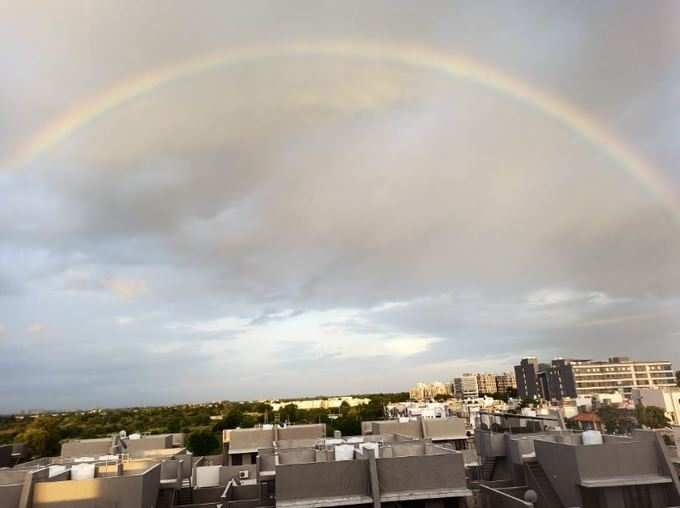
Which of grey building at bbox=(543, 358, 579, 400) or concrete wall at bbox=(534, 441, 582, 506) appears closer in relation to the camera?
concrete wall at bbox=(534, 441, 582, 506)

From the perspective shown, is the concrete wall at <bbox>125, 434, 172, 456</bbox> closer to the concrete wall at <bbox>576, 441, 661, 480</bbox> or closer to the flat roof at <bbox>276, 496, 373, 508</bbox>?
the flat roof at <bbox>276, 496, 373, 508</bbox>

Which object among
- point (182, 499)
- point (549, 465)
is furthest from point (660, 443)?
point (182, 499)

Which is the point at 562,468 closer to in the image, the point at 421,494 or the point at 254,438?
the point at 421,494

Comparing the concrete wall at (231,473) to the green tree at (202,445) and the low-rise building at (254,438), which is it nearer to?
the low-rise building at (254,438)

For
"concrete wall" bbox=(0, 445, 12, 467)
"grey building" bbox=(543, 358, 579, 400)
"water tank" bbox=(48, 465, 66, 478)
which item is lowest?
"concrete wall" bbox=(0, 445, 12, 467)

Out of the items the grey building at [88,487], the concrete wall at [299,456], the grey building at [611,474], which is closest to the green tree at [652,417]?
the grey building at [611,474]

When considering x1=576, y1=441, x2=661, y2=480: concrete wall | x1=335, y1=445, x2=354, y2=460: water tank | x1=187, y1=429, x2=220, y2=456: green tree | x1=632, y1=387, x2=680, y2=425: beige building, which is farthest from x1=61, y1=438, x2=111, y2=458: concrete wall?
x1=632, y1=387, x2=680, y2=425: beige building

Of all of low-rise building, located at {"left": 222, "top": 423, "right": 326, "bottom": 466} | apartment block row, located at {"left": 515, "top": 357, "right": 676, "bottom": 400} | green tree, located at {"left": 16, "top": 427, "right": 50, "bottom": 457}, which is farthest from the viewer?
apartment block row, located at {"left": 515, "top": 357, "right": 676, "bottom": 400}

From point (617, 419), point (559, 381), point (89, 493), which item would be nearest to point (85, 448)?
point (89, 493)
